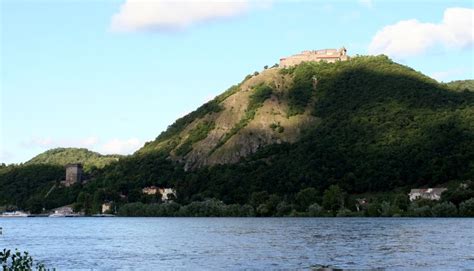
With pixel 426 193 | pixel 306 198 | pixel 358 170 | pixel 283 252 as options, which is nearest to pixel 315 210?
pixel 306 198

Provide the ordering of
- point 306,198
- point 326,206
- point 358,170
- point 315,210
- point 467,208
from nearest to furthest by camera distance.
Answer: point 467,208, point 315,210, point 326,206, point 306,198, point 358,170

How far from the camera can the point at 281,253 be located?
197 ft

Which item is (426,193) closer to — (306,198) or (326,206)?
(326,206)

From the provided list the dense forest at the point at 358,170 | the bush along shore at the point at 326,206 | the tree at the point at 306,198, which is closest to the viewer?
the bush along shore at the point at 326,206

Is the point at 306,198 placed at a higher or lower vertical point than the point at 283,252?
higher

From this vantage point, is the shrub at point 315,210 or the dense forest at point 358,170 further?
the dense forest at point 358,170

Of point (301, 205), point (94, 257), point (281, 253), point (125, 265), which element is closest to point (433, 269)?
point (281, 253)

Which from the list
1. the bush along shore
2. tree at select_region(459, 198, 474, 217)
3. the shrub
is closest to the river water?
tree at select_region(459, 198, 474, 217)

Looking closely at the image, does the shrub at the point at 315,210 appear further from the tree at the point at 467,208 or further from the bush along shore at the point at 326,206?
the tree at the point at 467,208

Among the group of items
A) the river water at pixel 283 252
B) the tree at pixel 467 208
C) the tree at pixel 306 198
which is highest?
the tree at pixel 306 198

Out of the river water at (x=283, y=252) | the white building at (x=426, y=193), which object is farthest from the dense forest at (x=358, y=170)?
the river water at (x=283, y=252)

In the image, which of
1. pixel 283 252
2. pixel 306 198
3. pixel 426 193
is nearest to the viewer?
pixel 283 252

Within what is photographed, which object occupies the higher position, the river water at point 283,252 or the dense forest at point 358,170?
the dense forest at point 358,170

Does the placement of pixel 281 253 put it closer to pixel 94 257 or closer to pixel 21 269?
pixel 94 257
